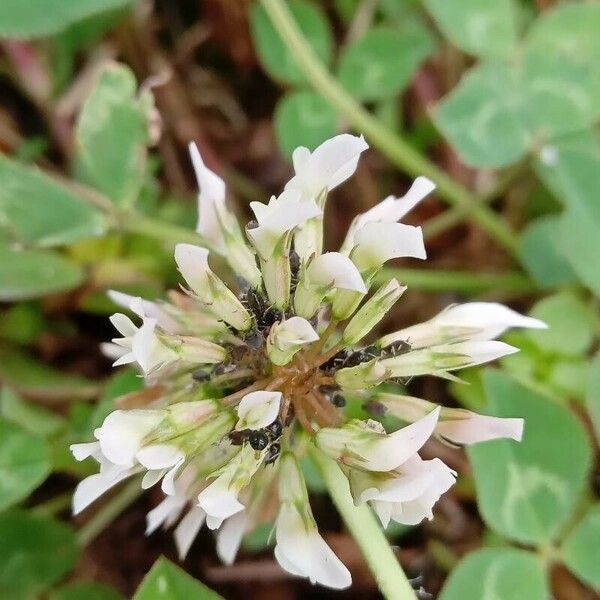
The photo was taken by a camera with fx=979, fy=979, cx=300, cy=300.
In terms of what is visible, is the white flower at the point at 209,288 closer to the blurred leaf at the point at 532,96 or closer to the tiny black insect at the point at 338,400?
the tiny black insect at the point at 338,400

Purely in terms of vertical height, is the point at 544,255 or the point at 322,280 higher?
the point at 322,280

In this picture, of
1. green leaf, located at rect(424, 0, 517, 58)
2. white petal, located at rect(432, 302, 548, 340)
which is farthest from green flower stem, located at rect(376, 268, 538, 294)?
white petal, located at rect(432, 302, 548, 340)

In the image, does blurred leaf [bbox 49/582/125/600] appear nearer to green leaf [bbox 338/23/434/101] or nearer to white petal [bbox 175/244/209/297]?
white petal [bbox 175/244/209/297]

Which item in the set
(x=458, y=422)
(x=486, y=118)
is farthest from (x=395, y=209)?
(x=486, y=118)

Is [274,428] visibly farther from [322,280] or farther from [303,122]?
[303,122]

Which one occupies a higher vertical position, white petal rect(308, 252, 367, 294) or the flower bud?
white petal rect(308, 252, 367, 294)

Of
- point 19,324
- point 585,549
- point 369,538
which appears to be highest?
point 19,324

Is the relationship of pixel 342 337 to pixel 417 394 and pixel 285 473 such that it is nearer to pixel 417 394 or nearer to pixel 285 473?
pixel 285 473
